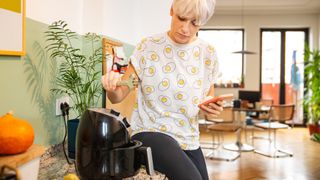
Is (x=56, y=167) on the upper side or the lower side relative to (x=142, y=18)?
lower

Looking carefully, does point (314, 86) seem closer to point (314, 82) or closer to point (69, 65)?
point (314, 82)

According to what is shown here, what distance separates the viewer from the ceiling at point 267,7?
730 cm

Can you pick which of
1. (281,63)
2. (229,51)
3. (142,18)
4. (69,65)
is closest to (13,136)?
(69,65)

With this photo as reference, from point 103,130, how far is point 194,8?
1.87 feet

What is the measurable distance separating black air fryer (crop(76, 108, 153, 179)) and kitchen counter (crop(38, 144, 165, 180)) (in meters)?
0.18

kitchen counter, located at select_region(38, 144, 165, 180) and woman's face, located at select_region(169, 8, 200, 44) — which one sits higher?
woman's face, located at select_region(169, 8, 200, 44)

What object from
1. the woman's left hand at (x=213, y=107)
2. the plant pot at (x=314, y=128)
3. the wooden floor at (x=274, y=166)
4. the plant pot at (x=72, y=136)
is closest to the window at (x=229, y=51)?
the plant pot at (x=314, y=128)

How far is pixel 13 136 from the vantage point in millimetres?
1012

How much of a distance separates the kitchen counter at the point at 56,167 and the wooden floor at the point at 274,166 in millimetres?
2779

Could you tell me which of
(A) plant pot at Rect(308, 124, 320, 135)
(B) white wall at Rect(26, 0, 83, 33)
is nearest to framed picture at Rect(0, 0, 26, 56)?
(B) white wall at Rect(26, 0, 83, 33)

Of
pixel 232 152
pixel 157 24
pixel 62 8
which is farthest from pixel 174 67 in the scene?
pixel 232 152

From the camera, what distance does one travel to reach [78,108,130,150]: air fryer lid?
1.00 metres

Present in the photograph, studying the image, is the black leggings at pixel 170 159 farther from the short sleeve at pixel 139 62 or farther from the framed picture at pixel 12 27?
the framed picture at pixel 12 27

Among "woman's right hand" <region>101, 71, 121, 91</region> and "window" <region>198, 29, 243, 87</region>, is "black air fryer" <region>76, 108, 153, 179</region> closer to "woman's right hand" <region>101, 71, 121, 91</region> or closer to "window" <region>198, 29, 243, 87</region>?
"woman's right hand" <region>101, 71, 121, 91</region>
